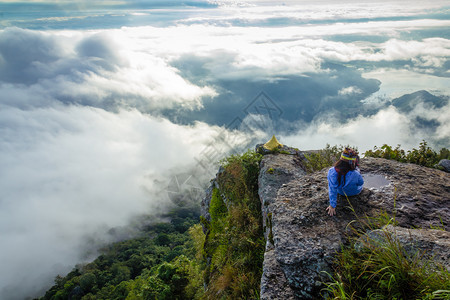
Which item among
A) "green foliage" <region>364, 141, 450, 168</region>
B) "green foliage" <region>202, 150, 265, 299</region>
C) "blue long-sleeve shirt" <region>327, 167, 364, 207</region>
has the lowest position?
"green foliage" <region>202, 150, 265, 299</region>

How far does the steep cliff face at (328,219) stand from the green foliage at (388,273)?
1.22ft

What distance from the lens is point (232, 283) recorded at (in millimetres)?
7465

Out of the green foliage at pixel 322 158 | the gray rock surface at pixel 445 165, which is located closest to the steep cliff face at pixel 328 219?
the gray rock surface at pixel 445 165

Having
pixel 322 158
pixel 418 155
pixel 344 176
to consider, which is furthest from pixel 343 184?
pixel 322 158

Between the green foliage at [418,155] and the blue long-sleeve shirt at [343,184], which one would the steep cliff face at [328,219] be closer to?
the blue long-sleeve shirt at [343,184]

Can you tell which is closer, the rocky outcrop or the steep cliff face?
the steep cliff face

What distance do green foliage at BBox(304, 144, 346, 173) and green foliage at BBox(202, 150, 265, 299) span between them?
277 cm

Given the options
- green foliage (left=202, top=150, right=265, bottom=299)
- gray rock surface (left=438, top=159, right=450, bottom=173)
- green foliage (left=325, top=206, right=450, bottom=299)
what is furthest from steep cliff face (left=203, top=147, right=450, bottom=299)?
gray rock surface (left=438, top=159, right=450, bottom=173)

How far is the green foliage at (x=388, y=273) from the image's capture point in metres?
3.26

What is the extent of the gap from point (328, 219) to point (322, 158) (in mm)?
6464

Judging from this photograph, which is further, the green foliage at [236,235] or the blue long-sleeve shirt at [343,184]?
the green foliage at [236,235]

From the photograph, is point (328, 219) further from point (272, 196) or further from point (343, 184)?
point (272, 196)

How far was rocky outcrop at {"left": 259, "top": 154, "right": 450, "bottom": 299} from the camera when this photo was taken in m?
5.11

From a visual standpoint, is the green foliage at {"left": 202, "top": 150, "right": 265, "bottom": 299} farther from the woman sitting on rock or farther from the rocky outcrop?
the woman sitting on rock
